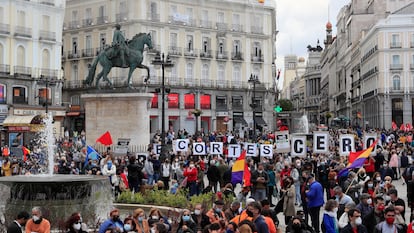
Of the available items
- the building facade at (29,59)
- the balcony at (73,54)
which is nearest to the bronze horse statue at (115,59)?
the building facade at (29,59)

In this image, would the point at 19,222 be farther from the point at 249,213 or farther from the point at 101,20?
Answer: the point at 101,20

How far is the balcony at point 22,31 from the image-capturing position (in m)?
53.4

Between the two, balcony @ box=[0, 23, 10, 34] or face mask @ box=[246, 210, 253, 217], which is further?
balcony @ box=[0, 23, 10, 34]

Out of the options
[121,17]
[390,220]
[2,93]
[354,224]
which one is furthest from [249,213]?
[121,17]

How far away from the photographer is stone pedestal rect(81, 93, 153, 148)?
104 feet

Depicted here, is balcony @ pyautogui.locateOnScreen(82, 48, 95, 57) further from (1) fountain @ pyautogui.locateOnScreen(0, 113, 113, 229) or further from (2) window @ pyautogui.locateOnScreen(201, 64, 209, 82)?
(1) fountain @ pyautogui.locateOnScreen(0, 113, 113, 229)

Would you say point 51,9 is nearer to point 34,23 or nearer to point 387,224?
point 34,23

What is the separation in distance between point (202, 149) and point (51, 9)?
34.5 metres

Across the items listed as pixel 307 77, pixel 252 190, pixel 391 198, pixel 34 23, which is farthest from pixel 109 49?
pixel 307 77

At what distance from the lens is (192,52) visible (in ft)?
224

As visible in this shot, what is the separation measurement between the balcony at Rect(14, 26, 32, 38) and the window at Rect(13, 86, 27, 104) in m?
4.28

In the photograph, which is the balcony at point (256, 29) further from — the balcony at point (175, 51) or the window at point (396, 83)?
the window at point (396, 83)

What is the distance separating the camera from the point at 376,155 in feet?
80.7

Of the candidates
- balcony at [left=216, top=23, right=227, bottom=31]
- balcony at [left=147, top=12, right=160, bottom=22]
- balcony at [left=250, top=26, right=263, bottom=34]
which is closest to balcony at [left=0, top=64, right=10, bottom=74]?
balcony at [left=147, top=12, right=160, bottom=22]
